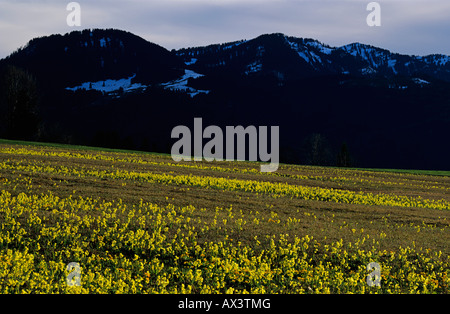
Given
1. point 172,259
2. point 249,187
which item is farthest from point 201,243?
point 249,187

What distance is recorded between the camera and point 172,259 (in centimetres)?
1302

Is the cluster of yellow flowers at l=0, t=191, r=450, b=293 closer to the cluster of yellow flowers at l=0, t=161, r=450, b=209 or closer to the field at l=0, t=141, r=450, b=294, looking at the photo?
the field at l=0, t=141, r=450, b=294

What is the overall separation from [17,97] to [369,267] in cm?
8469

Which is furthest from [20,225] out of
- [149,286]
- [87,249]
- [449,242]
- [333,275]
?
[449,242]

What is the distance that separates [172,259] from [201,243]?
155cm

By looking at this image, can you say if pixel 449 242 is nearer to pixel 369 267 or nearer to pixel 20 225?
pixel 369 267

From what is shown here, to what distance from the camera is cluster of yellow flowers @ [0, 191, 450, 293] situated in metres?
10.6

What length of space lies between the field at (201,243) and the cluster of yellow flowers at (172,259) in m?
0.04

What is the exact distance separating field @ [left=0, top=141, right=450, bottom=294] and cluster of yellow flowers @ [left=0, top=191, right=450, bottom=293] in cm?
4

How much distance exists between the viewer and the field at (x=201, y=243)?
1102cm

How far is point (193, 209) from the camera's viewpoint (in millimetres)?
20172

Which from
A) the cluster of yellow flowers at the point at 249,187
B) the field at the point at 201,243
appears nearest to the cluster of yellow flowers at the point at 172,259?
the field at the point at 201,243

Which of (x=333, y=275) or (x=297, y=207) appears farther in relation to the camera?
(x=297, y=207)
